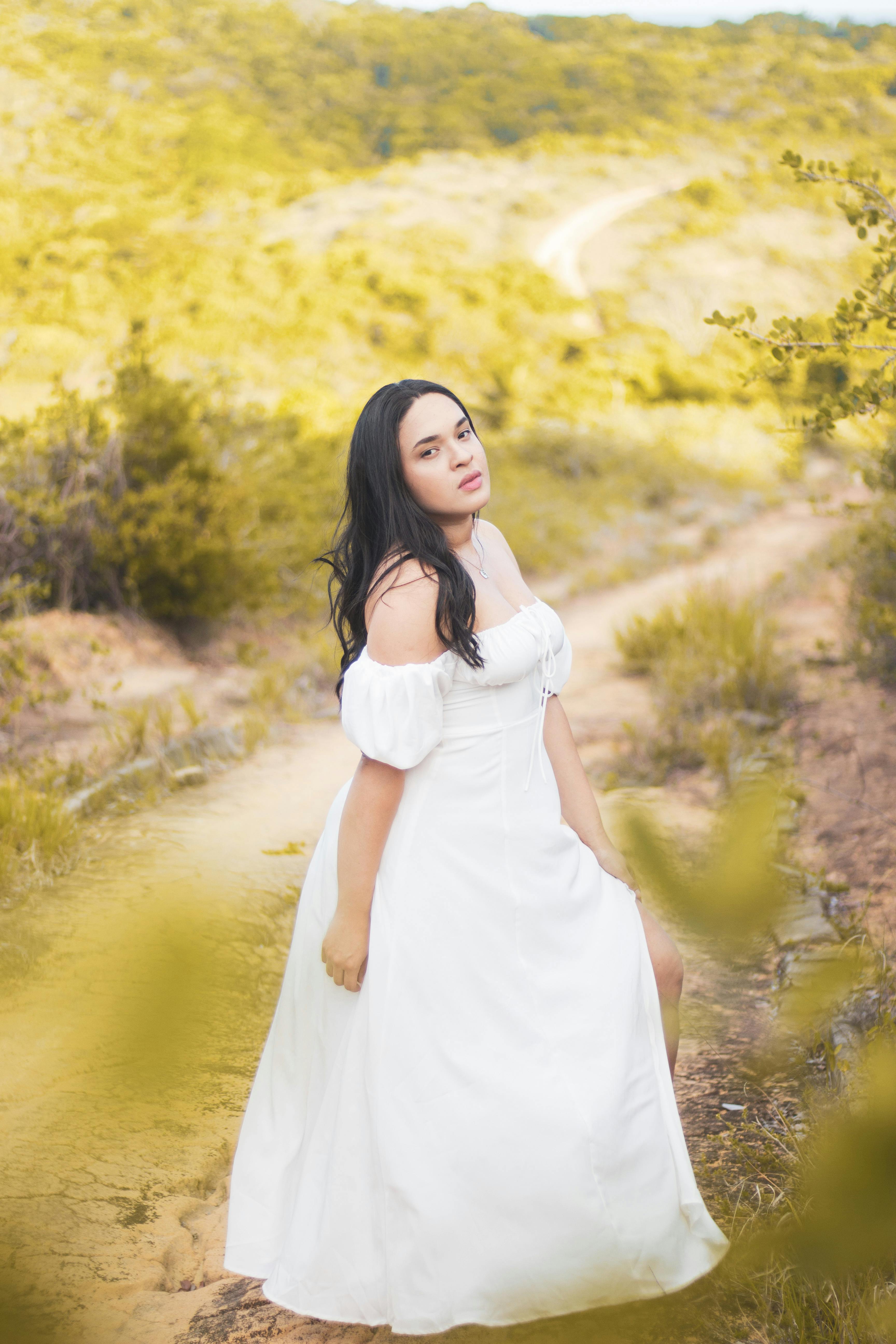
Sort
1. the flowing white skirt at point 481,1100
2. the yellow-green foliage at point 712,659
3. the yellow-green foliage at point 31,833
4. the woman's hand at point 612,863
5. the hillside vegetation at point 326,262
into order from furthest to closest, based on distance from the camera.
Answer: the hillside vegetation at point 326,262 → the yellow-green foliage at point 712,659 → the yellow-green foliage at point 31,833 → the woman's hand at point 612,863 → the flowing white skirt at point 481,1100

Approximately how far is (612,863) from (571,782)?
171 mm

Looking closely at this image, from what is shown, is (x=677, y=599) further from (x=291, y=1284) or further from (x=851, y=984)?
(x=851, y=984)

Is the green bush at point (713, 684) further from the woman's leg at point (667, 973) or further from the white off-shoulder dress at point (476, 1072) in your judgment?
the white off-shoulder dress at point (476, 1072)

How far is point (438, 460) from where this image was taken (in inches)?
60.1

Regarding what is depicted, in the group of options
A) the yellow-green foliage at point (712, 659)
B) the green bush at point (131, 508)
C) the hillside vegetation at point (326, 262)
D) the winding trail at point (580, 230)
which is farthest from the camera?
the winding trail at point (580, 230)

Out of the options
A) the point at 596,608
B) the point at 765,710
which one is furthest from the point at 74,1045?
the point at 596,608

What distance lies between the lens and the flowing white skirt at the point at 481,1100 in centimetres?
129

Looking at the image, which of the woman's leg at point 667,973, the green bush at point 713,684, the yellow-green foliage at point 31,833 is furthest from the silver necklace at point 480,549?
the green bush at point 713,684

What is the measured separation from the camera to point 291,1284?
1.43 metres

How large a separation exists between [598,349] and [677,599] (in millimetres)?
17140

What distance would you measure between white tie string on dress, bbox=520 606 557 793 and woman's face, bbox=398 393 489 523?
0.77 feet

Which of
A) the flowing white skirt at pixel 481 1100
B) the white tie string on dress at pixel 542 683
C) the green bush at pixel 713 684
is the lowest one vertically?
the green bush at pixel 713 684

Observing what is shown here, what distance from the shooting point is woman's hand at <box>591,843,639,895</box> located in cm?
169

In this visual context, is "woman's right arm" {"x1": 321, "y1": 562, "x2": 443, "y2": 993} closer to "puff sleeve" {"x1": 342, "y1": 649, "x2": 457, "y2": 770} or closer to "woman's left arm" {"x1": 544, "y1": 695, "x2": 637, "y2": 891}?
"puff sleeve" {"x1": 342, "y1": 649, "x2": 457, "y2": 770}
